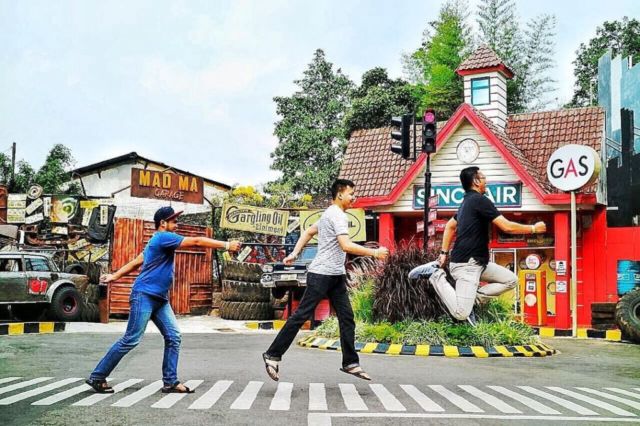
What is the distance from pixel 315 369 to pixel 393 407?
287cm

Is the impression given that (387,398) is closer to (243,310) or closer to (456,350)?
(456,350)

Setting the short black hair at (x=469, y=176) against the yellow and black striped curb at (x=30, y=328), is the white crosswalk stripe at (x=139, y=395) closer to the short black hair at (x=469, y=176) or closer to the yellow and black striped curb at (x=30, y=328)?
the short black hair at (x=469, y=176)

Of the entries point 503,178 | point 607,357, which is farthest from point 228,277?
point 607,357

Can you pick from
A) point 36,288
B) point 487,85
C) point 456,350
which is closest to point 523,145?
point 487,85

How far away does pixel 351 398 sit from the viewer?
6.56 metres

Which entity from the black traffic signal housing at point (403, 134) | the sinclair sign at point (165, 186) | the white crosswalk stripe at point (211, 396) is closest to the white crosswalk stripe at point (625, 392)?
the white crosswalk stripe at point (211, 396)

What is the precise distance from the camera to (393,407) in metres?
6.13

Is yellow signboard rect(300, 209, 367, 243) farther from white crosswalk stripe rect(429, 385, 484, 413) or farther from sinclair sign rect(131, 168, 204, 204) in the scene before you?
white crosswalk stripe rect(429, 385, 484, 413)

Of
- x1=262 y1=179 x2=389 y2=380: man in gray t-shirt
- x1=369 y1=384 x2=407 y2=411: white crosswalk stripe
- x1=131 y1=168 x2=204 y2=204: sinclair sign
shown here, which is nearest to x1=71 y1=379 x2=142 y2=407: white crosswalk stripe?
x1=262 y1=179 x2=389 y2=380: man in gray t-shirt

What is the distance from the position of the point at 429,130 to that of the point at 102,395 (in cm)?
1027

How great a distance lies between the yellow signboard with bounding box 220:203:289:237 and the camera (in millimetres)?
22031

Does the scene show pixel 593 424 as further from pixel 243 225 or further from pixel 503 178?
pixel 243 225

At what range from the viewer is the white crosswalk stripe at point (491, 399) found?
611cm

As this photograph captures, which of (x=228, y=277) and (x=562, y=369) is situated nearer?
(x=562, y=369)
